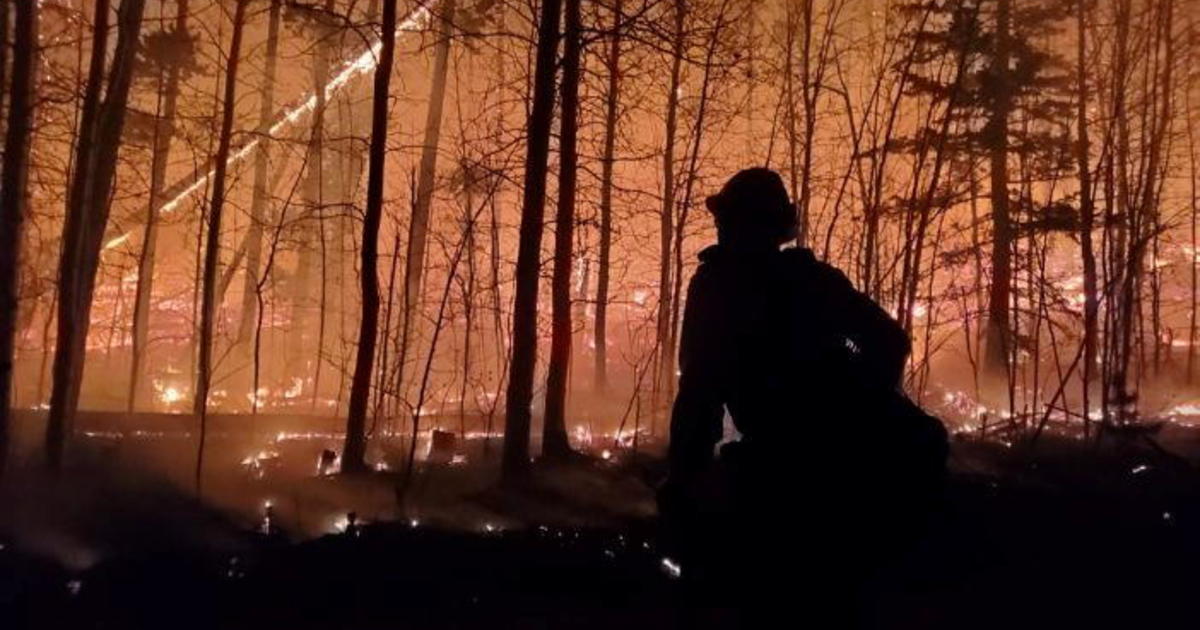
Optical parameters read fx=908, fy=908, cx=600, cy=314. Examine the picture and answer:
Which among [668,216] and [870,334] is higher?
[668,216]

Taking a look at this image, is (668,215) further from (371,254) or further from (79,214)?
(79,214)

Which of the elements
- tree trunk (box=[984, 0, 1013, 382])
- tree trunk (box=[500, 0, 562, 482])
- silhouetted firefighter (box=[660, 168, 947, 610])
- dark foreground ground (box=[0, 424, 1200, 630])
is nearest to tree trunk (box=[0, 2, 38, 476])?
dark foreground ground (box=[0, 424, 1200, 630])

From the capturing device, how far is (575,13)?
30.2ft

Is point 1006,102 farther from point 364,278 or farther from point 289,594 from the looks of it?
point 289,594

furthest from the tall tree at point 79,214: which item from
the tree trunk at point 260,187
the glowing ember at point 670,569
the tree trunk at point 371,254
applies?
the tree trunk at point 260,187

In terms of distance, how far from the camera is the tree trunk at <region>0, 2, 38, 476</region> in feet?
24.5

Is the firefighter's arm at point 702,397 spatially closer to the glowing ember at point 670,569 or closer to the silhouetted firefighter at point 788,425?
the silhouetted firefighter at point 788,425

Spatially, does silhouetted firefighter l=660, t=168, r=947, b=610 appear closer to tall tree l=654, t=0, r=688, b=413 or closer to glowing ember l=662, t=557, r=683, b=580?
glowing ember l=662, t=557, r=683, b=580

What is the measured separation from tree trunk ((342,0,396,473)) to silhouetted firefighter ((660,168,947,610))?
599cm

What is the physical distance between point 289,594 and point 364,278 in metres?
3.48

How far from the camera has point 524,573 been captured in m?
6.29

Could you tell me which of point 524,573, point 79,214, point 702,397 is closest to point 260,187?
point 79,214

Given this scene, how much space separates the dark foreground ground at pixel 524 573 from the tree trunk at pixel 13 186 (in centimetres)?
128

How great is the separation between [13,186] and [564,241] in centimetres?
494
